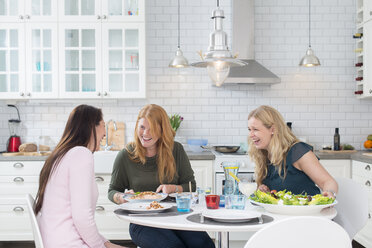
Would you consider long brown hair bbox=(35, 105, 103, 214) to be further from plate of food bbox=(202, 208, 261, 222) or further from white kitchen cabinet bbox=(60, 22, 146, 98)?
white kitchen cabinet bbox=(60, 22, 146, 98)

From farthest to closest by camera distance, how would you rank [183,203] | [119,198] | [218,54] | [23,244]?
[23,244] → [119,198] → [218,54] → [183,203]

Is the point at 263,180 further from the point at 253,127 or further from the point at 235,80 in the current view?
the point at 235,80

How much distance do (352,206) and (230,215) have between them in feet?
2.96

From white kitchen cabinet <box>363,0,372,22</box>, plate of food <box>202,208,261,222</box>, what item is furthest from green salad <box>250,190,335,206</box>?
white kitchen cabinet <box>363,0,372,22</box>

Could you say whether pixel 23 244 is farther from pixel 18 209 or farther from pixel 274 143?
pixel 274 143

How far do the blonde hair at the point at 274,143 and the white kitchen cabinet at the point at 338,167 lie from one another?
1807 mm

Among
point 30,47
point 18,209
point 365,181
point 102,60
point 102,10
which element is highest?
point 102,10

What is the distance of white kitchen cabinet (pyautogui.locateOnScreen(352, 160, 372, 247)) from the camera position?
3938mm

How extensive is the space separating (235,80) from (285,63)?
814 mm

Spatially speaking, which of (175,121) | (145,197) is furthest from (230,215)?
(175,121)

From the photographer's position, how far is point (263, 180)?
9.04 ft

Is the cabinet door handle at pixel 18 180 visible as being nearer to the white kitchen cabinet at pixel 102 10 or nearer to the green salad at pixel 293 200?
the white kitchen cabinet at pixel 102 10

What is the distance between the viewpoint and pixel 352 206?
2521mm

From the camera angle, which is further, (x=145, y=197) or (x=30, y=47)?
(x=30, y=47)
